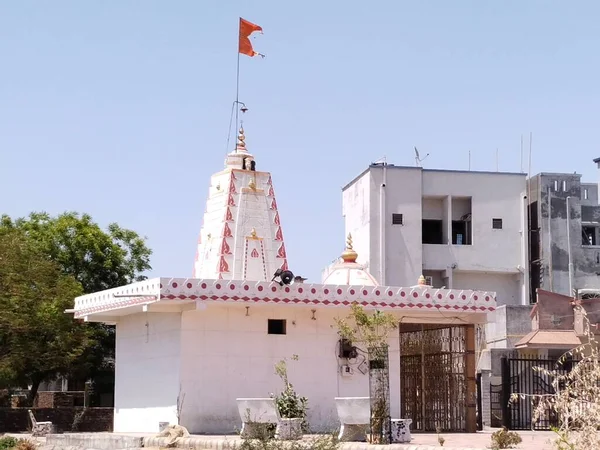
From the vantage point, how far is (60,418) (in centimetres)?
3297

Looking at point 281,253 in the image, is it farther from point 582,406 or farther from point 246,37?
point 582,406

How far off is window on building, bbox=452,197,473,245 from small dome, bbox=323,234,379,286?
23395mm

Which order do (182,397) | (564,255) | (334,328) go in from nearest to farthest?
(182,397)
(334,328)
(564,255)

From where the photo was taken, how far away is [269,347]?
2191 centimetres

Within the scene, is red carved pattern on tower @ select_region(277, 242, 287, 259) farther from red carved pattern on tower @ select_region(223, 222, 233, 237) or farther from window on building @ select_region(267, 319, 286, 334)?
window on building @ select_region(267, 319, 286, 334)

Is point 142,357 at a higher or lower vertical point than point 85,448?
higher

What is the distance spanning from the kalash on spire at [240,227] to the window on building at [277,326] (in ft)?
13.1

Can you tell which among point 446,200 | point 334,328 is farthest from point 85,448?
point 446,200

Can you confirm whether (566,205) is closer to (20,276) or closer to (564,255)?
(564,255)

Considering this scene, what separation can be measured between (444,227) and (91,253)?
58.3 ft

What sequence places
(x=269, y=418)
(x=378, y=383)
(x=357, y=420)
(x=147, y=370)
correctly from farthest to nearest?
(x=147, y=370) → (x=269, y=418) → (x=357, y=420) → (x=378, y=383)

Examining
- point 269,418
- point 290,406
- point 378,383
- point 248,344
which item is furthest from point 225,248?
point 378,383

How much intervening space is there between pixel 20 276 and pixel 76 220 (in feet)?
32.7

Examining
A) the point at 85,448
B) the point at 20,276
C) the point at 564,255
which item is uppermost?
the point at 564,255
